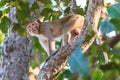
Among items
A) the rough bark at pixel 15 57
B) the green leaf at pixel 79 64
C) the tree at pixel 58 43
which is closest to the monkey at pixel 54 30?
the tree at pixel 58 43

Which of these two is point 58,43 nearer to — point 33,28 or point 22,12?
point 33,28

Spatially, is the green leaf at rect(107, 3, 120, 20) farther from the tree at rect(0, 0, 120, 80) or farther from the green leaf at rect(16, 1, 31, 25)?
the green leaf at rect(16, 1, 31, 25)

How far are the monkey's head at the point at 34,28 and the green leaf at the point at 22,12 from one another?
137 centimetres

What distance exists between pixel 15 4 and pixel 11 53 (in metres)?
0.84

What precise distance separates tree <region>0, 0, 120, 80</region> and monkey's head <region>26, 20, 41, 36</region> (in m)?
0.24

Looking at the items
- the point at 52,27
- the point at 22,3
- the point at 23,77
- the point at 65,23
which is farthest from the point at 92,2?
the point at 52,27

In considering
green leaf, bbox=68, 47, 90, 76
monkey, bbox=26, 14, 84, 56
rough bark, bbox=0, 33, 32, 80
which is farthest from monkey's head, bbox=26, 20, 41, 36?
green leaf, bbox=68, 47, 90, 76

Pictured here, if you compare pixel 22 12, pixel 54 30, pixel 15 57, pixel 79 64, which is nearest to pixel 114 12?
pixel 79 64

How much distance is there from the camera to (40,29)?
205 inches

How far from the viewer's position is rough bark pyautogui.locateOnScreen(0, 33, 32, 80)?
3.83m

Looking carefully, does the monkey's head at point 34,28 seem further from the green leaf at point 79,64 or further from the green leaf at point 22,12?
the green leaf at point 79,64

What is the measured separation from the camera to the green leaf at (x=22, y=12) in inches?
131

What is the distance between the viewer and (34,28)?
Result: 16.5 feet

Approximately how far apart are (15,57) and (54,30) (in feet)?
3.88
